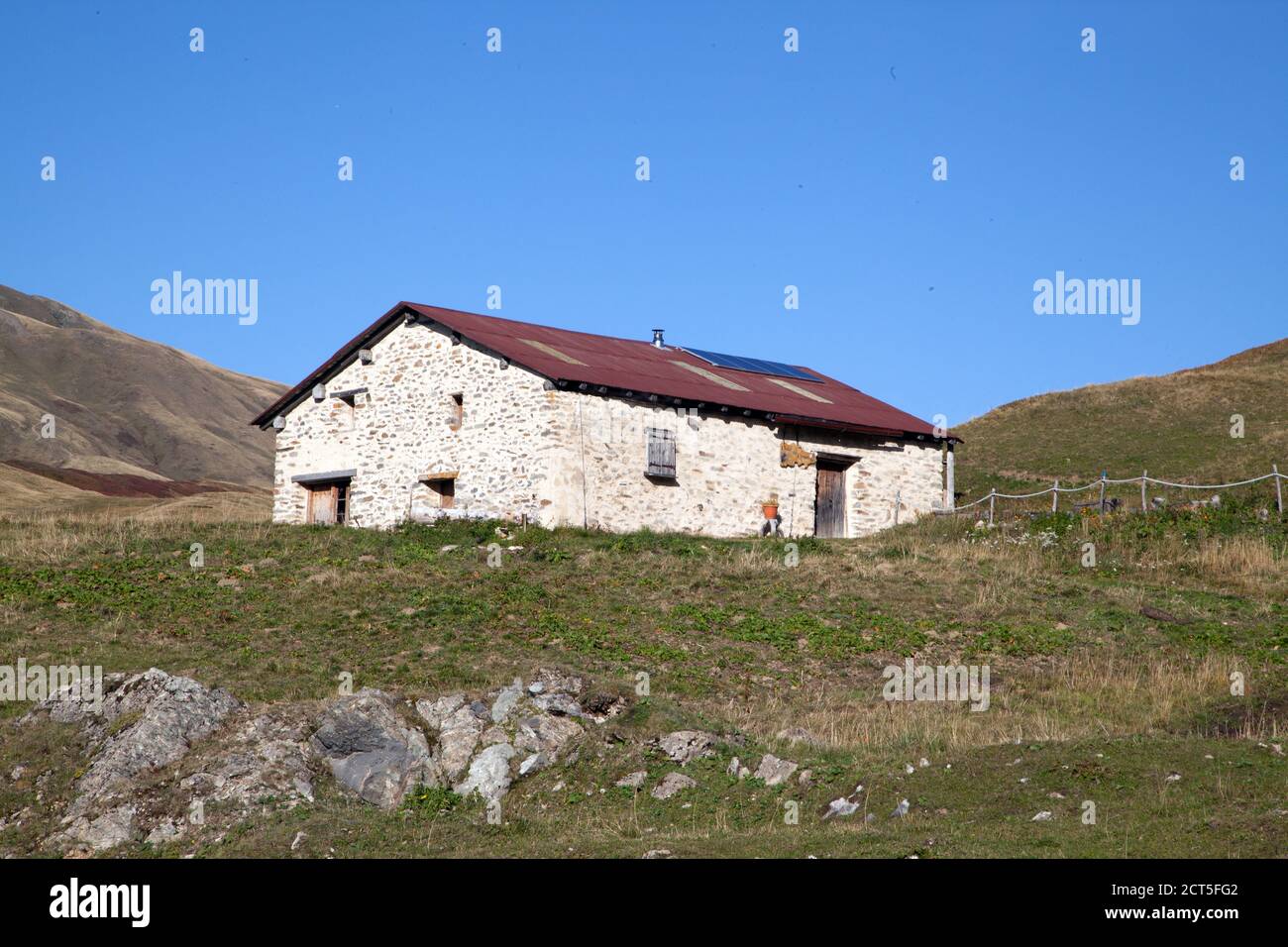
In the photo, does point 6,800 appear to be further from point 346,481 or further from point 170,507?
point 170,507

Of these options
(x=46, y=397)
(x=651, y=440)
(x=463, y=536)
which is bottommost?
(x=463, y=536)

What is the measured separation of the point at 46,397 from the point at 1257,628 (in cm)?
14139

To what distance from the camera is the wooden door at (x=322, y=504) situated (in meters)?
34.8

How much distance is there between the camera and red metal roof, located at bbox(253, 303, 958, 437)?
3231 centimetres

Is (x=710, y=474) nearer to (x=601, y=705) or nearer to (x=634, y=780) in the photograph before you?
(x=601, y=705)

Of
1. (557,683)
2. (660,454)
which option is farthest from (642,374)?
(557,683)

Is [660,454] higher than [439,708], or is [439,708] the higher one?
[660,454]

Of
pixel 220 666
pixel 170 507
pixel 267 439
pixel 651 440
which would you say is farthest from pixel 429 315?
pixel 267 439

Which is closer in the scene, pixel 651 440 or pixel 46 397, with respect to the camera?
pixel 651 440

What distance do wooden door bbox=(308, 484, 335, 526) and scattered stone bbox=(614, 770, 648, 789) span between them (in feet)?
69.8

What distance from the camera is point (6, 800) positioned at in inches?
579

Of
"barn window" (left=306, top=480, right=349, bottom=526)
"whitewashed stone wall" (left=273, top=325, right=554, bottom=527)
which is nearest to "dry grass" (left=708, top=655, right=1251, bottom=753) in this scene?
"whitewashed stone wall" (left=273, top=325, right=554, bottom=527)

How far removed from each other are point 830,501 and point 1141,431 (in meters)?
25.8

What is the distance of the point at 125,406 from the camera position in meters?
149
